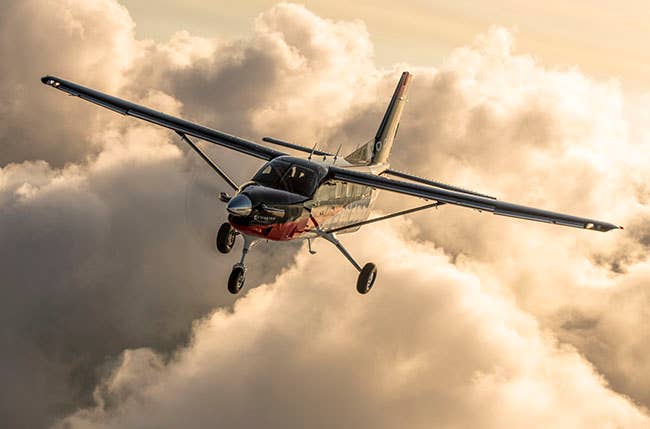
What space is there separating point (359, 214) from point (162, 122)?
1249 cm

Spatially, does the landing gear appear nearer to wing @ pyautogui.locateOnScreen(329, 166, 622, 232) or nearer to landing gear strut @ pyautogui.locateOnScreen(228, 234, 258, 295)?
landing gear strut @ pyautogui.locateOnScreen(228, 234, 258, 295)

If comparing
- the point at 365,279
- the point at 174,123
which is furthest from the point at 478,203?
the point at 174,123

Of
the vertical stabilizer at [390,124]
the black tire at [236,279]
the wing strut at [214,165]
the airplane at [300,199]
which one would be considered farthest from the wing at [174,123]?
the vertical stabilizer at [390,124]

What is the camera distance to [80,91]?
35531mm

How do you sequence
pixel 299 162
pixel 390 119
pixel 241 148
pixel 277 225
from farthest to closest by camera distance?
pixel 390 119 < pixel 241 148 < pixel 299 162 < pixel 277 225

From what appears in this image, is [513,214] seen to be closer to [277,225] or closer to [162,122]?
[277,225]

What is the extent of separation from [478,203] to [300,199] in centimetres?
884

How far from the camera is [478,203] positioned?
1207 inches

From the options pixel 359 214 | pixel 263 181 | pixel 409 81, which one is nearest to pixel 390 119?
pixel 409 81

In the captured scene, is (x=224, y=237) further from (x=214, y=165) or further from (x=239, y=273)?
(x=214, y=165)

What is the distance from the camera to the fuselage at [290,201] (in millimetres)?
26641

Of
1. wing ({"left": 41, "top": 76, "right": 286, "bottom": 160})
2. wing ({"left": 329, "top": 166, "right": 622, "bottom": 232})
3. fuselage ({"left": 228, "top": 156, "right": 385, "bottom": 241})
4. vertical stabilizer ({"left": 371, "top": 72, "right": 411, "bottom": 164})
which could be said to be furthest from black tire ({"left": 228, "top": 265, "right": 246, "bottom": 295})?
vertical stabilizer ({"left": 371, "top": 72, "right": 411, "bottom": 164})

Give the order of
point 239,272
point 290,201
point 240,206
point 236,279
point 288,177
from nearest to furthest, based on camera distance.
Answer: point 240,206, point 290,201, point 236,279, point 239,272, point 288,177

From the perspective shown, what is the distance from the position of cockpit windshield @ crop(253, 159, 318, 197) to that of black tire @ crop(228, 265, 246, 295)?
411 centimetres
